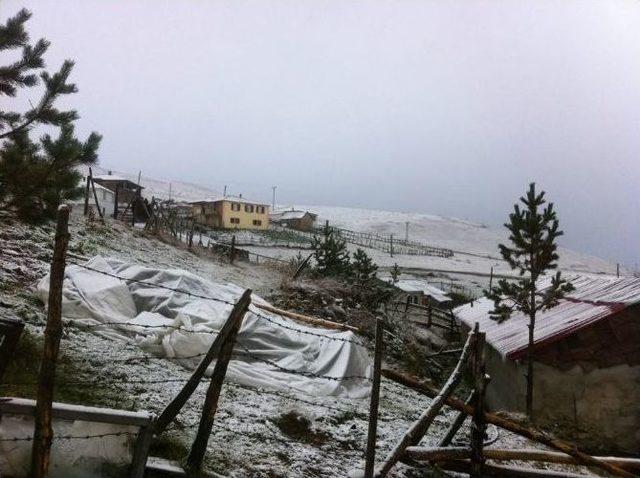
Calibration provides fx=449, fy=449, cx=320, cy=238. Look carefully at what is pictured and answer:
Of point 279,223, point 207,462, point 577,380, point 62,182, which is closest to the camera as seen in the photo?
point 207,462

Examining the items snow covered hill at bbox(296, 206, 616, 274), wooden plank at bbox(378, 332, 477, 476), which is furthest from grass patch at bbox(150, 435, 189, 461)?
snow covered hill at bbox(296, 206, 616, 274)

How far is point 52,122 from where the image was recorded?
564cm

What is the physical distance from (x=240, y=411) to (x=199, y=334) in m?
2.06

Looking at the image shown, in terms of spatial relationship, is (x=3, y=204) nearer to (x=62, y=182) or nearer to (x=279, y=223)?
(x=62, y=182)

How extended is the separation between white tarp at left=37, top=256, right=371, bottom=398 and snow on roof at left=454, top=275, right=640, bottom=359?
569 centimetres

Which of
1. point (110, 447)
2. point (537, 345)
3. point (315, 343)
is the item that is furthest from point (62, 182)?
point (537, 345)

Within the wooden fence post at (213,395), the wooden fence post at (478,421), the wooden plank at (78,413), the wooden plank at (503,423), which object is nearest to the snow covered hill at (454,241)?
the wooden plank at (503,423)

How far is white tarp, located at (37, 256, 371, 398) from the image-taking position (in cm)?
807

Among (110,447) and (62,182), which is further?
(62,182)

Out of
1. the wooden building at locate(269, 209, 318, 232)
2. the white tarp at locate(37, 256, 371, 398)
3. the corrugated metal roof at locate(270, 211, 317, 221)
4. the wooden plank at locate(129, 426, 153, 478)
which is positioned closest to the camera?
the wooden plank at locate(129, 426, 153, 478)

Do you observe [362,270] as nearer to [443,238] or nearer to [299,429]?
[299,429]

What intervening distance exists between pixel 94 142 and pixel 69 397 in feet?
10.4

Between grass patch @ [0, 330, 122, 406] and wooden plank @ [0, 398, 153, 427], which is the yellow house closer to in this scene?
grass patch @ [0, 330, 122, 406]

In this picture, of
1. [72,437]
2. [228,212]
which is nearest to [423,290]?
[228,212]
